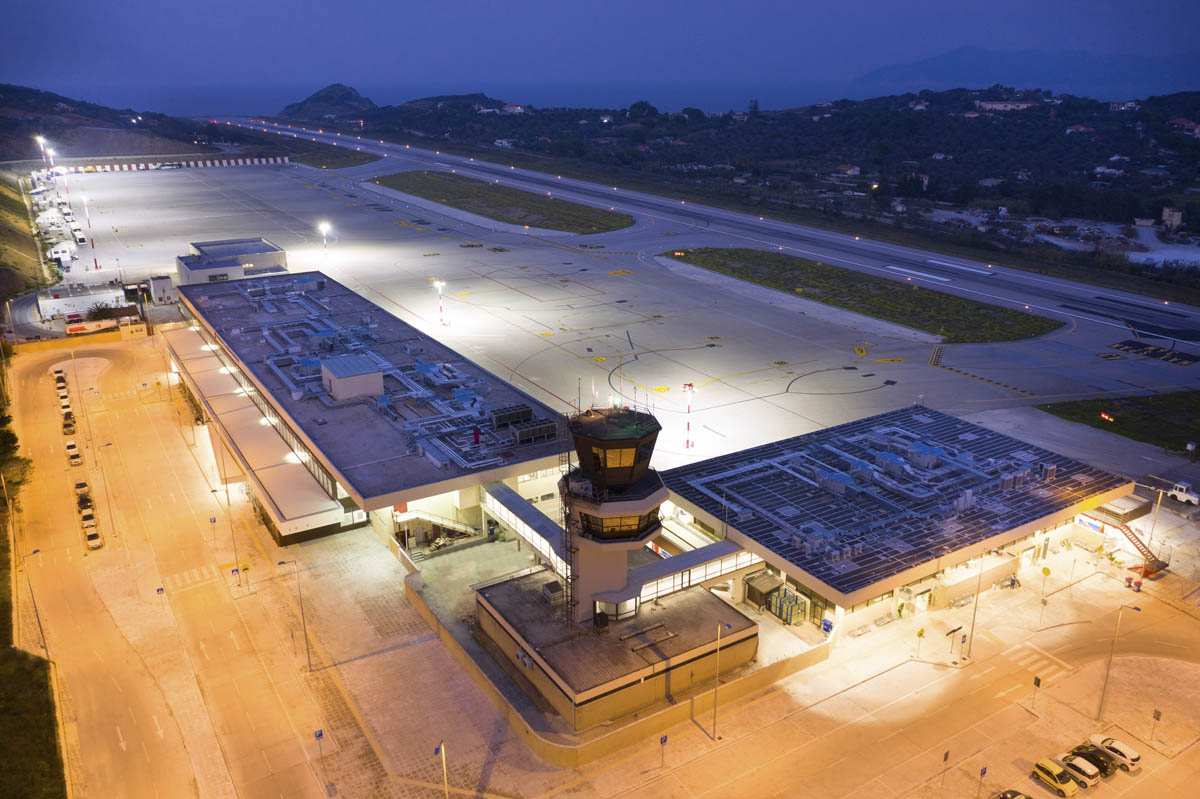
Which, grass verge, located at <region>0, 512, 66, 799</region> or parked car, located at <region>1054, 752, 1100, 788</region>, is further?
grass verge, located at <region>0, 512, 66, 799</region>

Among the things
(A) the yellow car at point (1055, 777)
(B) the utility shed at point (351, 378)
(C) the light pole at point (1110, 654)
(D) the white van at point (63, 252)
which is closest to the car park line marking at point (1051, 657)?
(C) the light pole at point (1110, 654)

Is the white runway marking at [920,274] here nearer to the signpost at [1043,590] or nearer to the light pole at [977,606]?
A: the signpost at [1043,590]

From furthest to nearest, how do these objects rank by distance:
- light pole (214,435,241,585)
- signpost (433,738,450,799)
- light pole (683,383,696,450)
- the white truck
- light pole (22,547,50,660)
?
light pole (683,383,696,450) < the white truck < light pole (214,435,241,585) < light pole (22,547,50,660) < signpost (433,738,450,799)

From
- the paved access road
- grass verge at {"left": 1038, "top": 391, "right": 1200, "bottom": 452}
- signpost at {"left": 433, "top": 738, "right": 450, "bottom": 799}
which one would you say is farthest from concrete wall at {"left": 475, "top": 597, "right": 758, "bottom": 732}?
grass verge at {"left": 1038, "top": 391, "right": 1200, "bottom": 452}

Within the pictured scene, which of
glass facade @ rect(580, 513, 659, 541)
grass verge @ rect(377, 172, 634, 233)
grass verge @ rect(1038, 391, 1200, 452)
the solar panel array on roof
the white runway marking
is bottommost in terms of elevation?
grass verge @ rect(1038, 391, 1200, 452)

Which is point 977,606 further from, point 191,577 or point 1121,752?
point 191,577

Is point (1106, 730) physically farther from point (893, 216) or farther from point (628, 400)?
point (893, 216)

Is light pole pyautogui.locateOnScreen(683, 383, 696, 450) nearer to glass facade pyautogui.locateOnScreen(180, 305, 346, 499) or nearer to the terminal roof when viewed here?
the terminal roof
